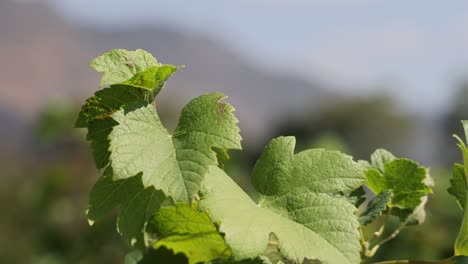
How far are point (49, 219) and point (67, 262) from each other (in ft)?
1.69

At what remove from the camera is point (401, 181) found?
1005mm

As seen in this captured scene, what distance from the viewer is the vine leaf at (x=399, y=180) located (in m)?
1.00

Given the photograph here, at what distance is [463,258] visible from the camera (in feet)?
2.83

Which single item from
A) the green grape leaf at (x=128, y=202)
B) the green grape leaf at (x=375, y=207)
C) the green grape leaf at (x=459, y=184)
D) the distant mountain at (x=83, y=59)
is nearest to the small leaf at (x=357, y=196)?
the green grape leaf at (x=375, y=207)

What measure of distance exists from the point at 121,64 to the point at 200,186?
0.20 metres

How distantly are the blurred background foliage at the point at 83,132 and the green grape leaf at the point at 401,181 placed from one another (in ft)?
0.70

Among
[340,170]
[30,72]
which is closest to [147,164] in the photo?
[340,170]

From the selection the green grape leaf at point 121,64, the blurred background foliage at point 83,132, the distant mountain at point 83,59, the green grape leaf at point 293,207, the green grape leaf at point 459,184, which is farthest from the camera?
the distant mountain at point 83,59

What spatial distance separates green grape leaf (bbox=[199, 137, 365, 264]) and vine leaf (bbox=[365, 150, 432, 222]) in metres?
0.18

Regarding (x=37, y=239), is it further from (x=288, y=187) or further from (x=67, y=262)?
(x=288, y=187)

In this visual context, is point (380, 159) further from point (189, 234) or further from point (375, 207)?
point (189, 234)

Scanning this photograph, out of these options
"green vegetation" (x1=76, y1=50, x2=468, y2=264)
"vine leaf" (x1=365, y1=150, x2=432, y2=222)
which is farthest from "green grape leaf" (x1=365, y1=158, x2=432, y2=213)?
"green vegetation" (x1=76, y1=50, x2=468, y2=264)

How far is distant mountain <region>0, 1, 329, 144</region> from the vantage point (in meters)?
98.4

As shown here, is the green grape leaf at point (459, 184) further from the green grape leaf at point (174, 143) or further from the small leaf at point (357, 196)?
the green grape leaf at point (174, 143)
